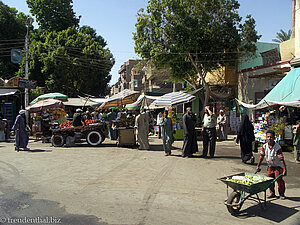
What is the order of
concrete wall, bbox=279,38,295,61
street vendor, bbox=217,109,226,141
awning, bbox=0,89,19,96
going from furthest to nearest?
awning, bbox=0,89,19,96
concrete wall, bbox=279,38,295,61
street vendor, bbox=217,109,226,141

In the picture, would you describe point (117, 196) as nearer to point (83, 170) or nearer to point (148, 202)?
point (148, 202)

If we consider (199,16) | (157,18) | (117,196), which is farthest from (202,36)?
(117,196)

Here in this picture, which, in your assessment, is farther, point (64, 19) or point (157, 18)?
point (64, 19)

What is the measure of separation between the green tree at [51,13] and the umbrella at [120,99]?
25.4m

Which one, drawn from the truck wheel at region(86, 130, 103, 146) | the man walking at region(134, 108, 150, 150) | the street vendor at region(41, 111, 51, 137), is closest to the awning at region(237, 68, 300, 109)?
the man walking at region(134, 108, 150, 150)

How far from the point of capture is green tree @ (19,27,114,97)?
29812 millimetres

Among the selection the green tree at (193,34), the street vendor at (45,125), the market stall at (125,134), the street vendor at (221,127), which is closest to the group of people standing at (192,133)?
the market stall at (125,134)

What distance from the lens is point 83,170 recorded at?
779cm

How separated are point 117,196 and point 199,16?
1622cm

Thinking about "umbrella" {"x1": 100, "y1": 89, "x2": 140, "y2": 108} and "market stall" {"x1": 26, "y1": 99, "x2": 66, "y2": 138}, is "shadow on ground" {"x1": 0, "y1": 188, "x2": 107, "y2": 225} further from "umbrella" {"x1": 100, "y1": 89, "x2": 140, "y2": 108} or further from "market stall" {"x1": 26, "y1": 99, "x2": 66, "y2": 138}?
"umbrella" {"x1": 100, "y1": 89, "x2": 140, "y2": 108}

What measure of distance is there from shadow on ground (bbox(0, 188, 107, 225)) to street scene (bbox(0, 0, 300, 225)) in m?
0.02

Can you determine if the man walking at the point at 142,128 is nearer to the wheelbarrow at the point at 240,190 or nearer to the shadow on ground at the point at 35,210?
the shadow on ground at the point at 35,210

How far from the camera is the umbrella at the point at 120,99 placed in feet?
50.0

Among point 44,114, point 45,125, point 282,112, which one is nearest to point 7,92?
point 44,114
